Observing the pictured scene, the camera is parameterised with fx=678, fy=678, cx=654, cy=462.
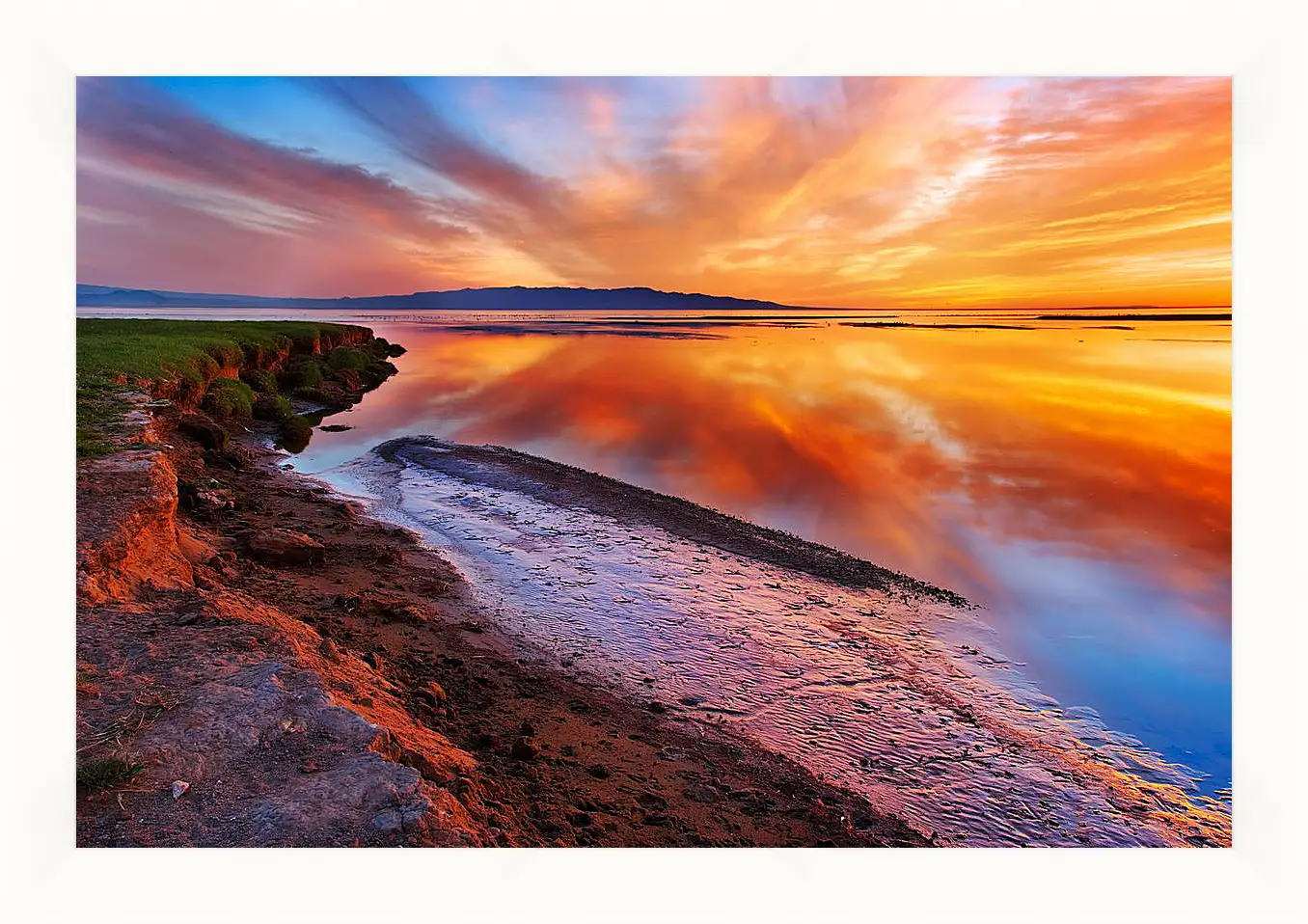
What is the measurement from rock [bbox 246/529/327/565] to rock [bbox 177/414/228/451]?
3.34 meters

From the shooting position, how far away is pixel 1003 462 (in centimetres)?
948

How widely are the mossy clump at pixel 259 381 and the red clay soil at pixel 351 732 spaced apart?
978 centimetres

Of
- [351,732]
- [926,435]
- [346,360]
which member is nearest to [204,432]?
[351,732]

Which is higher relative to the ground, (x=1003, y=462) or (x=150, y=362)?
(x=150, y=362)

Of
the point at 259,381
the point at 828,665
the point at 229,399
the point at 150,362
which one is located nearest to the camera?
the point at 828,665

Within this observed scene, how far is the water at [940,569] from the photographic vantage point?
3.86 metres

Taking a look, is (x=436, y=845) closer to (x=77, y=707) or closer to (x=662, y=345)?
(x=77, y=707)

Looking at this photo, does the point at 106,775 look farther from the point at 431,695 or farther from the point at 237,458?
the point at 237,458

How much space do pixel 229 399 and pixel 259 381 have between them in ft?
9.98

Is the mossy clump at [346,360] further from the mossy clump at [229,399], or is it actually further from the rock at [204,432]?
the rock at [204,432]

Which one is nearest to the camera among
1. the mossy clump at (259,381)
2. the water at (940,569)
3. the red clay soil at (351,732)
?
the red clay soil at (351,732)

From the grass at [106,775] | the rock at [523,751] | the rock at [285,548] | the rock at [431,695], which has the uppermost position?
the rock at [285,548]

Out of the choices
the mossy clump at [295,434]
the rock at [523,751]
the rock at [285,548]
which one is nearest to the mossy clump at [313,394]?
the mossy clump at [295,434]
